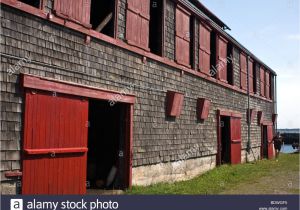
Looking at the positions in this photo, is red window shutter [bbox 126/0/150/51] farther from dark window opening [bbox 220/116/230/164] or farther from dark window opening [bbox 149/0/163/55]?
dark window opening [bbox 220/116/230/164]

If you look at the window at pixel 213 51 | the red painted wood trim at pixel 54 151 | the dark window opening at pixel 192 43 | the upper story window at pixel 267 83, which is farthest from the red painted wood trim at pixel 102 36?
the upper story window at pixel 267 83

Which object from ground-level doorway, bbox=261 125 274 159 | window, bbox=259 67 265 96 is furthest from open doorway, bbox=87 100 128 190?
ground-level doorway, bbox=261 125 274 159

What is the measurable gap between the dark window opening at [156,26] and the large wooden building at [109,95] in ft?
0.13

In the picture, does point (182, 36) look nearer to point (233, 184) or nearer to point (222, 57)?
point (222, 57)

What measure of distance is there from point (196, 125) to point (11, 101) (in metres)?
9.68

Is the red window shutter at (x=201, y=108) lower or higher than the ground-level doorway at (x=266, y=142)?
higher

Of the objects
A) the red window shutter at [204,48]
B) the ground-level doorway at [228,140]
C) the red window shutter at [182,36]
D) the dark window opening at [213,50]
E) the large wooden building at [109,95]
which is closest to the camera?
the large wooden building at [109,95]

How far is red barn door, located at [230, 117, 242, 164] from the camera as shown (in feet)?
66.6

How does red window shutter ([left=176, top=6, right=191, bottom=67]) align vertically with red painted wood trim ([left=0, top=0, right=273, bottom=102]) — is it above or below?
above

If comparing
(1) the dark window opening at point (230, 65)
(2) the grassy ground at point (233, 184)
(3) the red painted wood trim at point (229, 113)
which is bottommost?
(2) the grassy ground at point (233, 184)

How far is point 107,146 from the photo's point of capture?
11.9m

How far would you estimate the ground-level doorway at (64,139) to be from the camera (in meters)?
7.79

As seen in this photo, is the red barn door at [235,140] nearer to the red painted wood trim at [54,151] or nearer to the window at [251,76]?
the window at [251,76]

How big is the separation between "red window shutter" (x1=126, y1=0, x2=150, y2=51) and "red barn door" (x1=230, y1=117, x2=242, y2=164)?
9.59 metres
